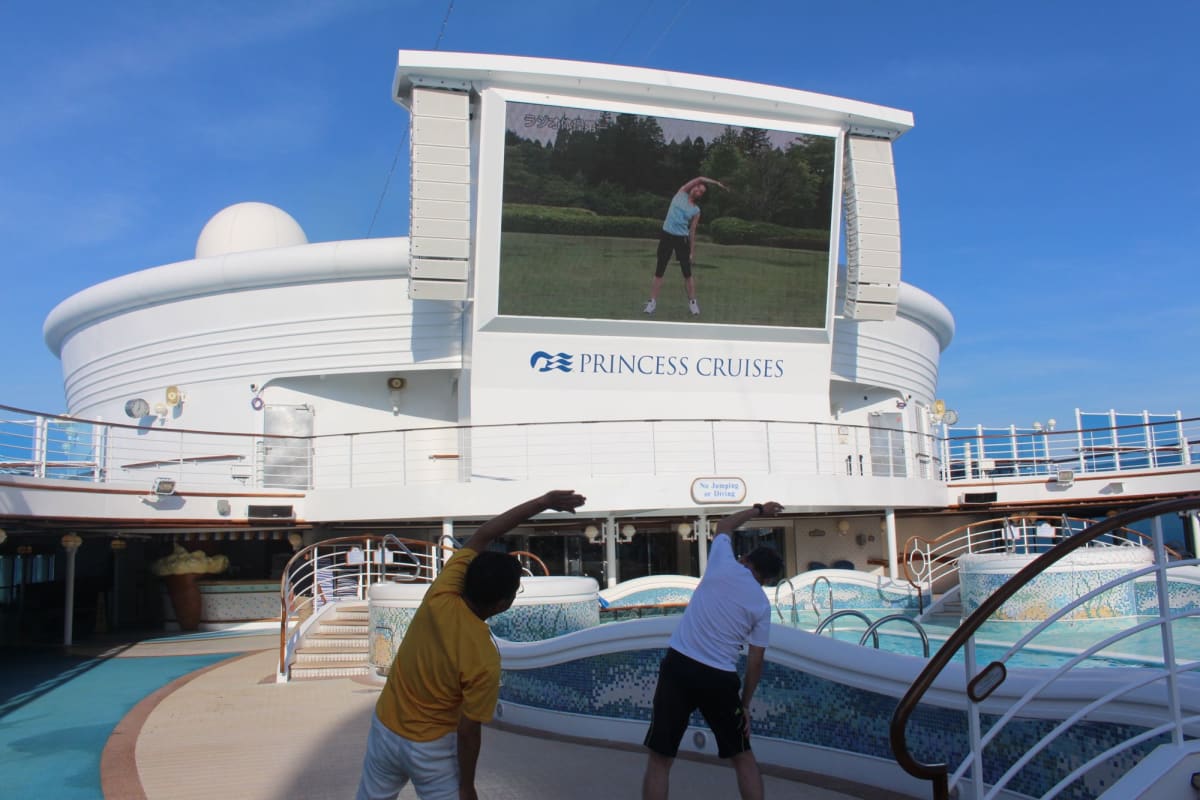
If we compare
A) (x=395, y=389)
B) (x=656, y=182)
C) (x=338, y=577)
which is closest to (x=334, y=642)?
(x=338, y=577)

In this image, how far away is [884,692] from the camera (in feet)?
15.7

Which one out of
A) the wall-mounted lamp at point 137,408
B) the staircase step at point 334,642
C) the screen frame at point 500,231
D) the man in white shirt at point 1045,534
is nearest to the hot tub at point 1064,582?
the man in white shirt at point 1045,534

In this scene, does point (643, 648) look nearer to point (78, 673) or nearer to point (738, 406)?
point (78, 673)

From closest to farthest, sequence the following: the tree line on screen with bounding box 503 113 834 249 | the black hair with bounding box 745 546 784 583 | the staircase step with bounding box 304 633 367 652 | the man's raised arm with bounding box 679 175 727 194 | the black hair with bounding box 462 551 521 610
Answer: the black hair with bounding box 462 551 521 610 < the black hair with bounding box 745 546 784 583 < the staircase step with bounding box 304 633 367 652 < the tree line on screen with bounding box 503 113 834 249 < the man's raised arm with bounding box 679 175 727 194

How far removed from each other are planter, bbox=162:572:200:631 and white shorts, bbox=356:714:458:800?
14107 millimetres

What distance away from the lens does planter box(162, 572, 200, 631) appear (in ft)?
52.0

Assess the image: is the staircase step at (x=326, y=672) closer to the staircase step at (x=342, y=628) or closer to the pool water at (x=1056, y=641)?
the staircase step at (x=342, y=628)

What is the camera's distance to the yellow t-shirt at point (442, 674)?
2.90 meters

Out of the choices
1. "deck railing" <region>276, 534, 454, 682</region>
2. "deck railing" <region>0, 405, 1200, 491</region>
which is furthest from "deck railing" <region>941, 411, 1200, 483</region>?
"deck railing" <region>276, 534, 454, 682</region>

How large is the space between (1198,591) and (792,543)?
9.46 m

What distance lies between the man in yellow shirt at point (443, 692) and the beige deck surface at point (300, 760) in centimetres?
211

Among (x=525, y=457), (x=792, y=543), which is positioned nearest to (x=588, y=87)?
(x=525, y=457)

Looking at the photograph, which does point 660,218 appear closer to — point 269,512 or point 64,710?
point 269,512

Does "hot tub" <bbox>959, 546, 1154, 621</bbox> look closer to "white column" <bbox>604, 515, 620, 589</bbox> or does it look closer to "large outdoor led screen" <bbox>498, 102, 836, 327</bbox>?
"white column" <bbox>604, 515, 620, 589</bbox>
